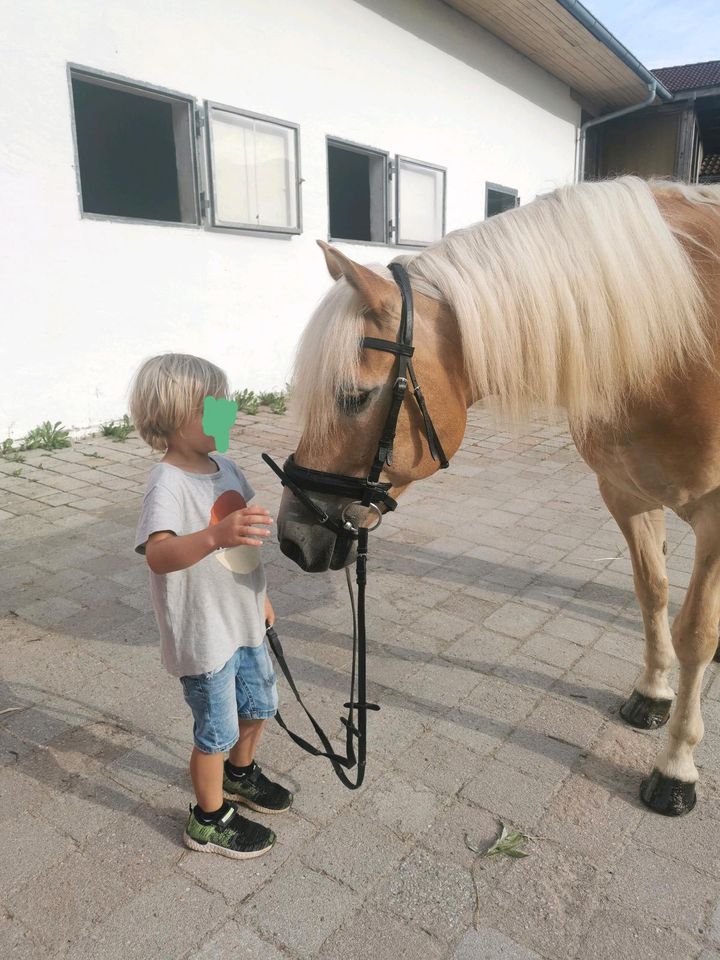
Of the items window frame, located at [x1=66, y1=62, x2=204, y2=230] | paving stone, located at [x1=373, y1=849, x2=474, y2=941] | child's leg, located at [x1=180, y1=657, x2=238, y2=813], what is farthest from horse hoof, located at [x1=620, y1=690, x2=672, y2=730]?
window frame, located at [x1=66, y1=62, x2=204, y2=230]

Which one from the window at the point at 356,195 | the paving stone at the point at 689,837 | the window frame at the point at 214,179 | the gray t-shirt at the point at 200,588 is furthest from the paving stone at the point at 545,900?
the window at the point at 356,195

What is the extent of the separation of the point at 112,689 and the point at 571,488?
153 inches

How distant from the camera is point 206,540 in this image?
1452 millimetres

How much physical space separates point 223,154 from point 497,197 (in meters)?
6.75

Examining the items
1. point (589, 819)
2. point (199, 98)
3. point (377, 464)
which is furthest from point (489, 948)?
point (199, 98)

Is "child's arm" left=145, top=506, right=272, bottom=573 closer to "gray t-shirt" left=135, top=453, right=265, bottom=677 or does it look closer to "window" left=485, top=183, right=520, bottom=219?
"gray t-shirt" left=135, top=453, right=265, bottom=677

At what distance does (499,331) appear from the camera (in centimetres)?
165

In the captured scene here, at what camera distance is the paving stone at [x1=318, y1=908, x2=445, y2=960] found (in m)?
1.46

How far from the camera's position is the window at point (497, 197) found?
11461mm

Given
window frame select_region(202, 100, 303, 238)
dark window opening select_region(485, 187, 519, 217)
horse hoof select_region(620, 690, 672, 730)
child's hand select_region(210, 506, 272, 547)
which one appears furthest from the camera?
dark window opening select_region(485, 187, 519, 217)

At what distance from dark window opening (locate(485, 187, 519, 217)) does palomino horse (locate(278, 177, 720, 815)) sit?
34.9 feet

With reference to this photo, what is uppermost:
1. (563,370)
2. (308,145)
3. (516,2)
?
(516,2)

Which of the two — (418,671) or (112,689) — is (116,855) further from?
(418,671)

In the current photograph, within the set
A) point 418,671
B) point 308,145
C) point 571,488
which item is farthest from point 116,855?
point 308,145
